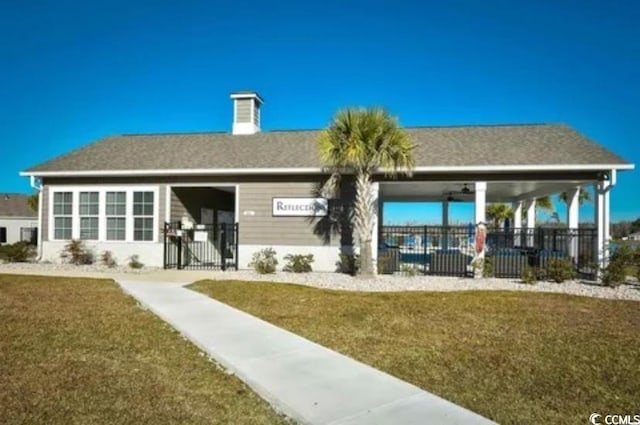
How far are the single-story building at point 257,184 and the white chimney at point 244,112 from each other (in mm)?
954

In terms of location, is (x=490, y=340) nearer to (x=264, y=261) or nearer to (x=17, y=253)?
(x=264, y=261)

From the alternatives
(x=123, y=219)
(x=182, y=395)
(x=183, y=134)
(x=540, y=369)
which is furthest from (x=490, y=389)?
(x=183, y=134)

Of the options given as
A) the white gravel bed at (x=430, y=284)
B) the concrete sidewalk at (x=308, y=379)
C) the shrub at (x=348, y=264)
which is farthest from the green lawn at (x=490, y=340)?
the shrub at (x=348, y=264)

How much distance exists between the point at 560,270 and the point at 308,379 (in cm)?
1073

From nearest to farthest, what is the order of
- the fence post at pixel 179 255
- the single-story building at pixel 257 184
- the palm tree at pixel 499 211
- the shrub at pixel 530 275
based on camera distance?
the shrub at pixel 530 275 < the single-story building at pixel 257 184 < the fence post at pixel 179 255 < the palm tree at pixel 499 211

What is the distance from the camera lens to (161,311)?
8.59 meters

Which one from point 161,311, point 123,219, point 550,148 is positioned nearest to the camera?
point 161,311

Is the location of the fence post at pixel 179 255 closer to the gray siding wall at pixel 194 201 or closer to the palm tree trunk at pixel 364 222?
the gray siding wall at pixel 194 201

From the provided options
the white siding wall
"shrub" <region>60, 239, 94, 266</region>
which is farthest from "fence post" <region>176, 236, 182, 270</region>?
the white siding wall

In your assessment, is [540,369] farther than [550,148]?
No

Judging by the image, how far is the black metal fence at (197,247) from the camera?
52.3 feet

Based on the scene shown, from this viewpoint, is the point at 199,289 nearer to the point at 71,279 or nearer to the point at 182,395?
the point at 71,279

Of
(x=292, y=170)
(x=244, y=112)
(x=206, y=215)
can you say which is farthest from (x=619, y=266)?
(x=244, y=112)

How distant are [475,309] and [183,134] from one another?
1492cm
